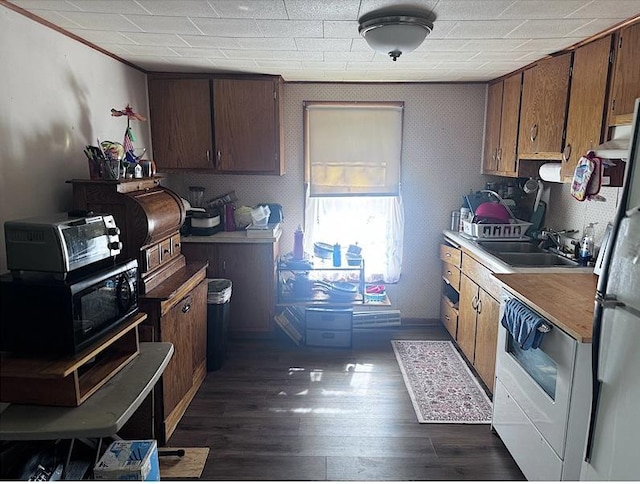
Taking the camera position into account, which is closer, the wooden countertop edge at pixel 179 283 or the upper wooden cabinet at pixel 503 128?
the wooden countertop edge at pixel 179 283

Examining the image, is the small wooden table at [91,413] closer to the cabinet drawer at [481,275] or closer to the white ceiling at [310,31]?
the white ceiling at [310,31]

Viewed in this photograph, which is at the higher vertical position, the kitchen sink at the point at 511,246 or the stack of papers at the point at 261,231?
the stack of papers at the point at 261,231

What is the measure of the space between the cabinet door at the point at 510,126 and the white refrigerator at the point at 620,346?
1750 millimetres

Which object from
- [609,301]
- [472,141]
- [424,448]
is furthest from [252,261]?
[609,301]

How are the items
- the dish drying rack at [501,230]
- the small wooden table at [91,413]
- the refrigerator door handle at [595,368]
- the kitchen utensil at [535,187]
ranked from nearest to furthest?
the small wooden table at [91,413] → the refrigerator door handle at [595,368] → the dish drying rack at [501,230] → the kitchen utensil at [535,187]

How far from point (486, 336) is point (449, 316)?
833 millimetres

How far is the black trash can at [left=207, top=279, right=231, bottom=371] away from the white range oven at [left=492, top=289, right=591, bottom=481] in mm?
1647

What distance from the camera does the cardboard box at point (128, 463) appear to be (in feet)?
4.73

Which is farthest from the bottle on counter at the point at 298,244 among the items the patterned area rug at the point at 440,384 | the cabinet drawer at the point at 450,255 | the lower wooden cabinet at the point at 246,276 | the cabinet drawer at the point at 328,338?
the cabinet drawer at the point at 450,255

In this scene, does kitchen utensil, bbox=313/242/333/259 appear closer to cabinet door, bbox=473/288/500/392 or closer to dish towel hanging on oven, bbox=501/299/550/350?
cabinet door, bbox=473/288/500/392

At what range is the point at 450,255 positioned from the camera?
11.1 feet

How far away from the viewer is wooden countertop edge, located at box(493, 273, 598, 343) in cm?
159

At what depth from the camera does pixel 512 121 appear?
2.97m

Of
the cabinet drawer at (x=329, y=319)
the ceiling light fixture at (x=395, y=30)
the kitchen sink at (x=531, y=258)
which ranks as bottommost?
the cabinet drawer at (x=329, y=319)
